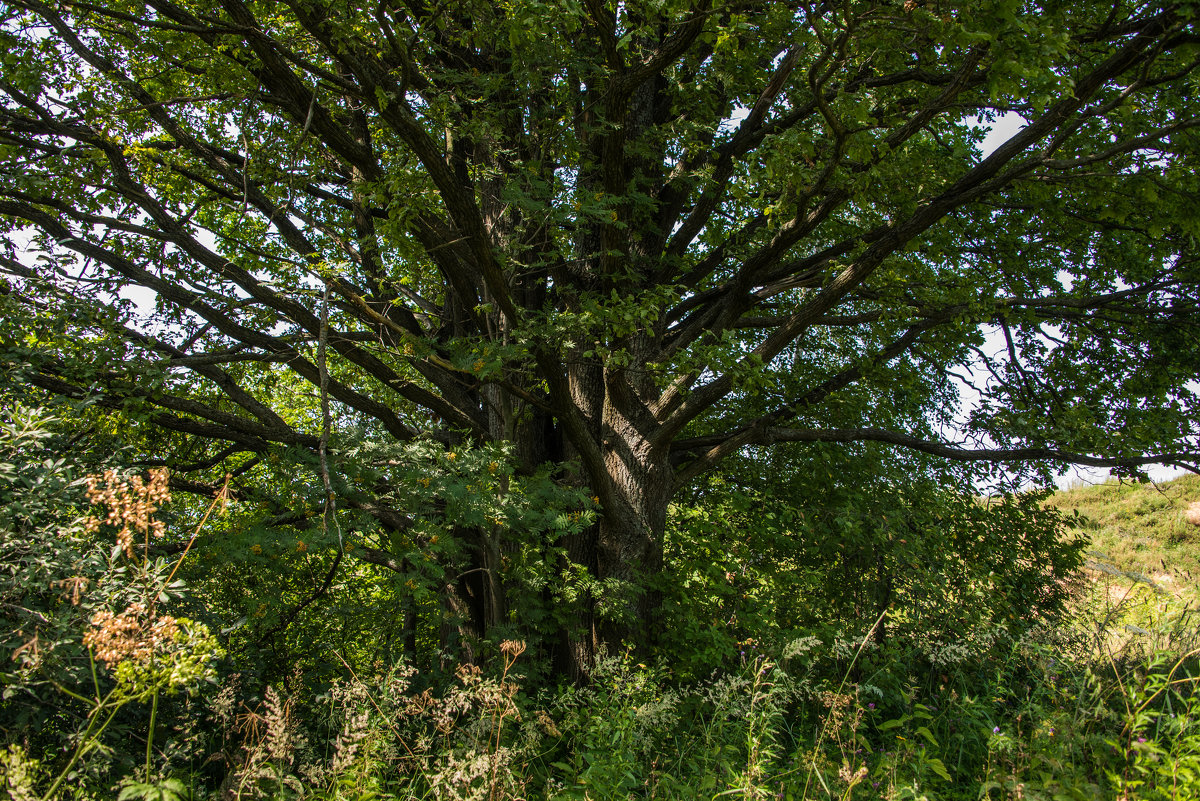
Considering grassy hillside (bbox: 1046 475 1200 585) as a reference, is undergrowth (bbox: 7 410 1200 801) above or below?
below

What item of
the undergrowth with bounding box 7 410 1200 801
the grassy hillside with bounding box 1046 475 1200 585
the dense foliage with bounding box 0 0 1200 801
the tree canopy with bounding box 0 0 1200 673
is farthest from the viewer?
the grassy hillside with bounding box 1046 475 1200 585

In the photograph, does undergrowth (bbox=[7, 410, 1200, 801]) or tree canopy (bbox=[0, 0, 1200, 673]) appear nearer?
undergrowth (bbox=[7, 410, 1200, 801])

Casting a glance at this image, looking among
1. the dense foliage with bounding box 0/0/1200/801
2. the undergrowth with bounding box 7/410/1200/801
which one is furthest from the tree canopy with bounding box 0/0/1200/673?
the undergrowth with bounding box 7/410/1200/801

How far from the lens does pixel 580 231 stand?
529 centimetres

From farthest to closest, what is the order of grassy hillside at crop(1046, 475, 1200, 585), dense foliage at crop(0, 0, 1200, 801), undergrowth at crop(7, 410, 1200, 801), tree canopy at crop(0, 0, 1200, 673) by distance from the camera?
grassy hillside at crop(1046, 475, 1200, 585) → tree canopy at crop(0, 0, 1200, 673) → dense foliage at crop(0, 0, 1200, 801) → undergrowth at crop(7, 410, 1200, 801)

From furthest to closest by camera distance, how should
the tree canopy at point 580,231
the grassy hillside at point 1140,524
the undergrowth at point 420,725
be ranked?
the grassy hillside at point 1140,524 → the tree canopy at point 580,231 → the undergrowth at point 420,725

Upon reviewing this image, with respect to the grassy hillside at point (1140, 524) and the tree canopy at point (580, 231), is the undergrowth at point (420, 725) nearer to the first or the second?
the tree canopy at point (580, 231)

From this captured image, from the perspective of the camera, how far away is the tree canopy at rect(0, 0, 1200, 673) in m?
4.28

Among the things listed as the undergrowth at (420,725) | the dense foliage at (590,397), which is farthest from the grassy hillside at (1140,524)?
the undergrowth at (420,725)

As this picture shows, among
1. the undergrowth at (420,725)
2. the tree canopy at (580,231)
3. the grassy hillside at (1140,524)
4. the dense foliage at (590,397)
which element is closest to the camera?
the undergrowth at (420,725)

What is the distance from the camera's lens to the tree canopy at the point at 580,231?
4281 mm

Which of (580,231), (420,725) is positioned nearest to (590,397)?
(580,231)

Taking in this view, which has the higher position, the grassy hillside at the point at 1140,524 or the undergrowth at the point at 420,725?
the grassy hillside at the point at 1140,524

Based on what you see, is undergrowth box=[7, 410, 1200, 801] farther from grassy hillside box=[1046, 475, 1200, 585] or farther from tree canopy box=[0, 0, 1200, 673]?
grassy hillside box=[1046, 475, 1200, 585]
